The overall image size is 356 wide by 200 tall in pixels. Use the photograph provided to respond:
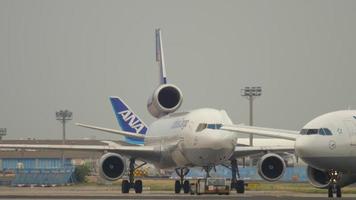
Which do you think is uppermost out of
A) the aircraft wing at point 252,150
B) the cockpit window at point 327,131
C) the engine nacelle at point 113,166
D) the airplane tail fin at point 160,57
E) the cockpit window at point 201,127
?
the airplane tail fin at point 160,57

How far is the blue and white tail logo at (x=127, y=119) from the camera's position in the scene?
92500 mm

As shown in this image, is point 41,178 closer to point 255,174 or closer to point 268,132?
point 255,174

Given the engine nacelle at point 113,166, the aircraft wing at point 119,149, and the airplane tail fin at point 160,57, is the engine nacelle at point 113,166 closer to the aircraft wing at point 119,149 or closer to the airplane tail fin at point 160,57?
the aircraft wing at point 119,149

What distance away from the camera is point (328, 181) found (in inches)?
2143

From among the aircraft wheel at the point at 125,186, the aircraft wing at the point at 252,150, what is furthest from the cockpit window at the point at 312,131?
the aircraft wheel at the point at 125,186

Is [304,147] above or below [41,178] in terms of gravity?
above

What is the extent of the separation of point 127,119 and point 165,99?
1709cm

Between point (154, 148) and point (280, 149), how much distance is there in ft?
30.2

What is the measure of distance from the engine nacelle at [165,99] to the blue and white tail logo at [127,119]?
14.6 metres

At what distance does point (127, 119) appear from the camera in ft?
307

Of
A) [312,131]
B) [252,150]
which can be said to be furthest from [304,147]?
[252,150]

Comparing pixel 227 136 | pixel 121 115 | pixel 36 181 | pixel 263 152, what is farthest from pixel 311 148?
pixel 36 181

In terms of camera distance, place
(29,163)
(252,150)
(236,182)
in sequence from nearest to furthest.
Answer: (236,182) → (252,150) → (29,163)

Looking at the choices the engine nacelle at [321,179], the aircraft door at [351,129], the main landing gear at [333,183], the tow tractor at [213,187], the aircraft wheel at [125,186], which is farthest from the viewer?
the aircraft wheel at [125,186]
